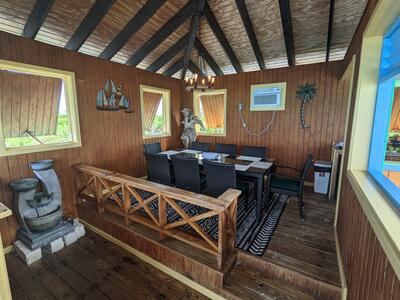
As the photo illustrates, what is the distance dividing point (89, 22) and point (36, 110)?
4.73 feet

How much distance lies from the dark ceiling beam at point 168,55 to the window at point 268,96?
177 centimetres

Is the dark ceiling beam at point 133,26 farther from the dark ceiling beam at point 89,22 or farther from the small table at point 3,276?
the small table at point 3,276

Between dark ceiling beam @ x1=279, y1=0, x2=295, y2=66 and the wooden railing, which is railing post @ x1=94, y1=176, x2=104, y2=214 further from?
dark ceiling beam @ x1=279, y1=0, x2=295, y2=66

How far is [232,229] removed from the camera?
72.1 inches

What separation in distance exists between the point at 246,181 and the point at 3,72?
354cm

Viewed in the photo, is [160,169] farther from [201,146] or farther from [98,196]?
[201,146]

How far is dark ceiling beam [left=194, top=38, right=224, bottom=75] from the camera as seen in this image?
3.93 m

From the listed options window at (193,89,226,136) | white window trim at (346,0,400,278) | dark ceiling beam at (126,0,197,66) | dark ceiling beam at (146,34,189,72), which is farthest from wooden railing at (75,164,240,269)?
window at (193,89,226,136)

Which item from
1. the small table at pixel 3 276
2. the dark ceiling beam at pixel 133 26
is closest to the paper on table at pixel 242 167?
the small table at pixel 3 276

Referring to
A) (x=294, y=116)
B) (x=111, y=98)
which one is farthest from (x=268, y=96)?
(x=111, y=98)

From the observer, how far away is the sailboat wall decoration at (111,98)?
3258 millimetres

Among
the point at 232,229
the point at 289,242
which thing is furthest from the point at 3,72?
the point at 289,242

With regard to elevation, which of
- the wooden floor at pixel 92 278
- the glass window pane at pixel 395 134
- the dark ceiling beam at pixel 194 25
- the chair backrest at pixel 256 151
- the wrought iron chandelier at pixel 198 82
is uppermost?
the dark ceiling beam at pixel 194 25

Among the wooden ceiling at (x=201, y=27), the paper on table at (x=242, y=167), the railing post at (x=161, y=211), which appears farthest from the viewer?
the paper on table at (x=242, y=167)
